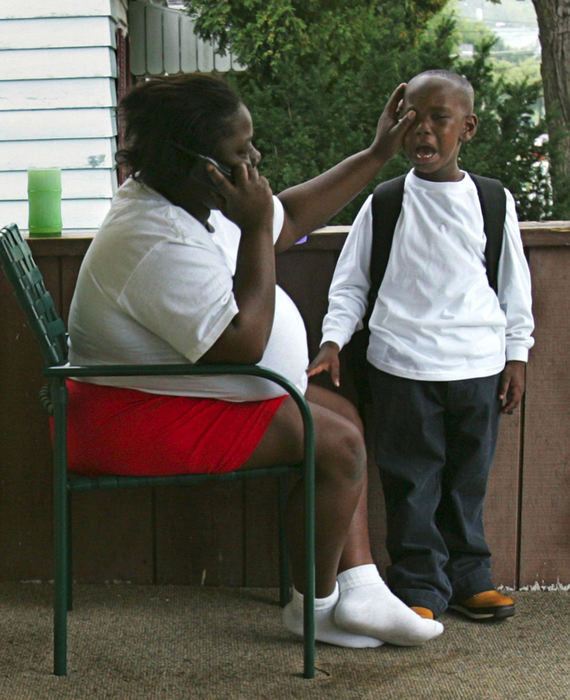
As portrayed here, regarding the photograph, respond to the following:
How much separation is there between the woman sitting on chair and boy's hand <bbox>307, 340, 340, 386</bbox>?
0.54 feet

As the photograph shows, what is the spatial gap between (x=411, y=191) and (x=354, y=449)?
0.64 m

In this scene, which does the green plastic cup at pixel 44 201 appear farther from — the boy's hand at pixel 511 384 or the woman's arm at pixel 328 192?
the boy's hand at pixel 511 384

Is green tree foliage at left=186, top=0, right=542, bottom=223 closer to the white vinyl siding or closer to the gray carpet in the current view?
the white vinyl siding

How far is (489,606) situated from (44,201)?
4.95ft

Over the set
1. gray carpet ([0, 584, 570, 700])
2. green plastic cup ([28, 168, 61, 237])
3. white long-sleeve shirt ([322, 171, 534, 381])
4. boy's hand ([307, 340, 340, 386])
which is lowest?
gray carpet ([0, 584, 570, 700])

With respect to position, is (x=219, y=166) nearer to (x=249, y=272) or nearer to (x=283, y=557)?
(x=249, y=272)

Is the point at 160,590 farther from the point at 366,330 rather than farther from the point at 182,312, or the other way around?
the point at 182,312

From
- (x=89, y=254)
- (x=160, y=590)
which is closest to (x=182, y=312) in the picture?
(x=89, y=254)

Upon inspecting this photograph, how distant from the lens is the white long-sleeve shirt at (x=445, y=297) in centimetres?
239

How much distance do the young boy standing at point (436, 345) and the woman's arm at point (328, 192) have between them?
72 millimetres

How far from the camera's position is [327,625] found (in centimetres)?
233

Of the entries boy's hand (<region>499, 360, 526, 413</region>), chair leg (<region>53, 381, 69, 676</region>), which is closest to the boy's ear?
boy's hand (<region>499, 360, 526, 413</region>)

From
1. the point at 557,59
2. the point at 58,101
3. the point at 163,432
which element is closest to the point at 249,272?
the point at 163,432

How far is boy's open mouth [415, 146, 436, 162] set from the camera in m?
2.34
